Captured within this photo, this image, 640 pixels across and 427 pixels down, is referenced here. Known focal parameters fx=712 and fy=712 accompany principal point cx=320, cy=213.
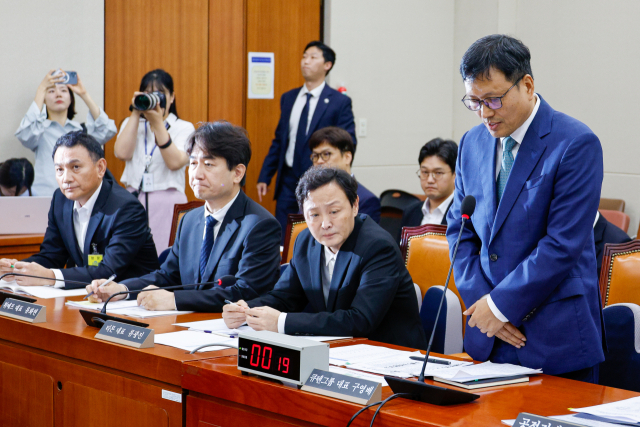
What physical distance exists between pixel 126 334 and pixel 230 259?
627 mm

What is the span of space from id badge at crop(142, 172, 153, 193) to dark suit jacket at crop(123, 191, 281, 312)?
1368mm

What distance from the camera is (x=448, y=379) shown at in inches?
56.3

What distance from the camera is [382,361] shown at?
1643 mm

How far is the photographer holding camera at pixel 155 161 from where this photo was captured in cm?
387

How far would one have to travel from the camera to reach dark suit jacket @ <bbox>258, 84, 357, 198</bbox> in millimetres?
4566

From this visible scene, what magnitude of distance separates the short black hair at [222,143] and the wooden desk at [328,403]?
0.95 m

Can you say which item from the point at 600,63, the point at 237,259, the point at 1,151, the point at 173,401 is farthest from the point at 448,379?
the point at 600,63

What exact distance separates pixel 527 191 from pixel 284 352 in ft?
2.26

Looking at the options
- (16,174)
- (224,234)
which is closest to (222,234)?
(224,234)

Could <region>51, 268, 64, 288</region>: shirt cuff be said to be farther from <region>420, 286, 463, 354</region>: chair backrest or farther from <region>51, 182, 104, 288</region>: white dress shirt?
<region>420, 286, 463, 354</region>: chair backrest

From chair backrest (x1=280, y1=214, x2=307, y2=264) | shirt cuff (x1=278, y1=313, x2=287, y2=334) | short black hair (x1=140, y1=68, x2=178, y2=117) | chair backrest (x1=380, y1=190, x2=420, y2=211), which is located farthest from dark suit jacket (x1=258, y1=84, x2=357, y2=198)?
shirt cuff (x1=278, y1=313, x2=287, y2=334)

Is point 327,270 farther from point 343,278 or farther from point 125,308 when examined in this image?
point 125,308

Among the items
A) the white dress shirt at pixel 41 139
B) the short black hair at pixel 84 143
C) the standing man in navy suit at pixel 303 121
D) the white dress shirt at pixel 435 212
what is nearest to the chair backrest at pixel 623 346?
the white dress shirt at pixel 435 212

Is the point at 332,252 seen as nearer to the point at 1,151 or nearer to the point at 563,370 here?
the point at 563,370
